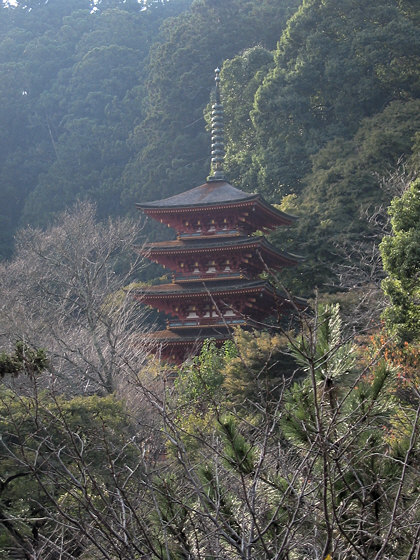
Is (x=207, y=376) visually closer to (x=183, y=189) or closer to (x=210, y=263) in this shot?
(x=210, y=263)

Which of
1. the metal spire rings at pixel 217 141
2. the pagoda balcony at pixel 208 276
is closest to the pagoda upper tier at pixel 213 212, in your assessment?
the pagoda balcony at pixel 208 276

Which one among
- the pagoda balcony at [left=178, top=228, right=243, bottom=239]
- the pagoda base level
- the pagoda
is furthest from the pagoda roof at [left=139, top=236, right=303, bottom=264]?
the pagoda base level

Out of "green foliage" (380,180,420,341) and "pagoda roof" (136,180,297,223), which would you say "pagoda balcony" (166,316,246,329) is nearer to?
"pagoda roof" (136,180,297,223)

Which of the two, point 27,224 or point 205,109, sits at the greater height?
point 205,109

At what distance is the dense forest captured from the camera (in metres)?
8.05

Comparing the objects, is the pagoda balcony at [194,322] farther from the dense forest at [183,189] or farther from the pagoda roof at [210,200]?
the pagoda roof at [210,200]

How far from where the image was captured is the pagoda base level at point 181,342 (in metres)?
20.4

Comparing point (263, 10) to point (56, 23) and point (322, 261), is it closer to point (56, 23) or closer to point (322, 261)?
point (56, 23)

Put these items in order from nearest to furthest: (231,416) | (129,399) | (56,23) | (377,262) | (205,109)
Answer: (231,416) → (129,399) → (377,262) → (205,109) → (56,23)

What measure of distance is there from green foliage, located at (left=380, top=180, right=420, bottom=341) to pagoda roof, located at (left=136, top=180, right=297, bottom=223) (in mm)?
5913

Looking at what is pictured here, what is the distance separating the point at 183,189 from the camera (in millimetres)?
38688

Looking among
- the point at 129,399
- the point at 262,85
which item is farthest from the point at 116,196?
the point at 129,399

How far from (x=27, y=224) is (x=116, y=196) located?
15.9 ft

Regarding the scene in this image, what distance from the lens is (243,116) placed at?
35.7 m
